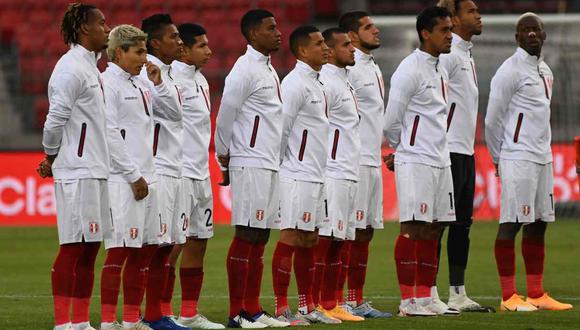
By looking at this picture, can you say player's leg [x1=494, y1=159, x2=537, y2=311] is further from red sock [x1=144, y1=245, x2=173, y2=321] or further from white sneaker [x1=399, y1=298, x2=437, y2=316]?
red sock [x1=144, y1=245, x2=173, y2=321]

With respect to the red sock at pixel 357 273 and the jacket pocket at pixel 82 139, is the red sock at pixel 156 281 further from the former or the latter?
the red sock at pixel 357 273

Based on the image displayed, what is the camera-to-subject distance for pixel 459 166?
11711 millimetres

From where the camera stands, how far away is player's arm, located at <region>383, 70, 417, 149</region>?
1132cm

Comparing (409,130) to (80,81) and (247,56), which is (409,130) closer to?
(247,56)

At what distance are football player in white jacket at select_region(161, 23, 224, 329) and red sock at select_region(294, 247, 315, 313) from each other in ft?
2.31

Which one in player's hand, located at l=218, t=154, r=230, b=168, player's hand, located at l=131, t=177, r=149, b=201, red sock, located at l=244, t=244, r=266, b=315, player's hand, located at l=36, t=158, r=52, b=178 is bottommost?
red sock, located at l=244, t=244, r=266, b=315

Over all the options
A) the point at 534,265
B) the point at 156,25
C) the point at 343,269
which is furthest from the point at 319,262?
the point at 156,25

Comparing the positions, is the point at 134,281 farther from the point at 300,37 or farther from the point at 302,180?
the point at 300,37

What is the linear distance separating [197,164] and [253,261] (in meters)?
0.89

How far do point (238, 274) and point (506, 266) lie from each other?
2740 mm

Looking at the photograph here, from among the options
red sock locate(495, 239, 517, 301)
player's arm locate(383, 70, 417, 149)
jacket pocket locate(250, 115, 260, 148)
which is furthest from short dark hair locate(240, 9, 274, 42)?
red sock locate(495, 239, 517, 301)

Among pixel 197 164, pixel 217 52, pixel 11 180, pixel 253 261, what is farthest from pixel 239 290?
pixel 217 52

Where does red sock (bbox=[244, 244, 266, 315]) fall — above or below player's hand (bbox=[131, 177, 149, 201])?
below

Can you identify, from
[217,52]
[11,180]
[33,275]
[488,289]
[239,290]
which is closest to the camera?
[239,290]
